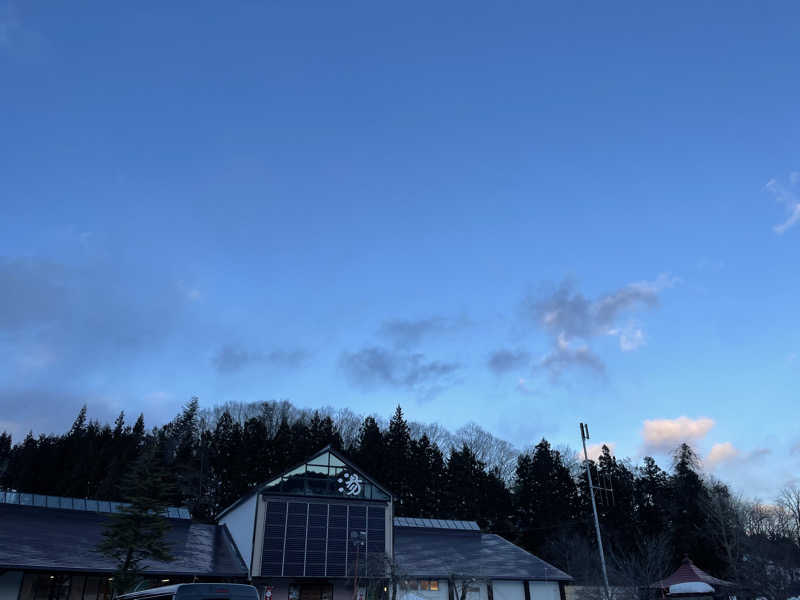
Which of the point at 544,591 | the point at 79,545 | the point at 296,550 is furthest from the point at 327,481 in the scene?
the point at 544,591

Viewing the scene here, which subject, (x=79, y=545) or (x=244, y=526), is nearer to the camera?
(x=79, y=545)

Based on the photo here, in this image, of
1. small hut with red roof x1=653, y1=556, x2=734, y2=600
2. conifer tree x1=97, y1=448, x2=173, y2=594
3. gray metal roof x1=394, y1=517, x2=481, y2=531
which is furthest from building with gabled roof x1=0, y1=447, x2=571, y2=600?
small hut with red roof x1=653, y1=556, x2=734, y2=600

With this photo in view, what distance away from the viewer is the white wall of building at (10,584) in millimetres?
27578

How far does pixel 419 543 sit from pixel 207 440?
32.7 metres

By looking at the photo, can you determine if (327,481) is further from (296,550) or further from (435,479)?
(435,479)

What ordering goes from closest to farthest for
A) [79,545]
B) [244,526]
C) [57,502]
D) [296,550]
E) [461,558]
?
[79,545], [296,550], [57,502], [244,526], [461,558]

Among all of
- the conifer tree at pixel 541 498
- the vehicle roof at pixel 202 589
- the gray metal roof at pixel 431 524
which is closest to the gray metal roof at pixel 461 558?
the gray metal roof at pixel 431 524

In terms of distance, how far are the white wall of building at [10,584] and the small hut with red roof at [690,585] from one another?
34.9 meters

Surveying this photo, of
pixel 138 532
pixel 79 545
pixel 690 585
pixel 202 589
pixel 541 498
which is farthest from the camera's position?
pixel 541 498

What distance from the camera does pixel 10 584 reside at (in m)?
27.8

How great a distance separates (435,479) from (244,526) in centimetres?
3090

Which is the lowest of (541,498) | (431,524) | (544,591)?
(544,591)

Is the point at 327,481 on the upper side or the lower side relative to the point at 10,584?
upper

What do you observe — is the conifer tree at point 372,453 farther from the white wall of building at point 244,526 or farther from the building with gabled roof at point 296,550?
the white wall of building at point 244,526
